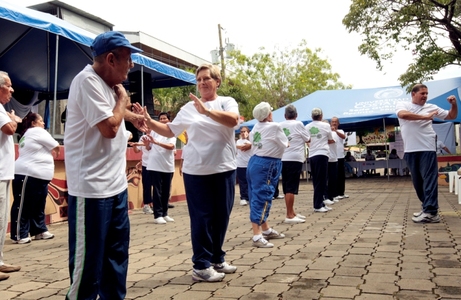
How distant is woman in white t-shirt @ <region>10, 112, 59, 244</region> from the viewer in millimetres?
5984

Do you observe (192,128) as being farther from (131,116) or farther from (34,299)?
(34,299)

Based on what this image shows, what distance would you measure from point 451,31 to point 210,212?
11325 millimetres

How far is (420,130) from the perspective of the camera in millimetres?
6453

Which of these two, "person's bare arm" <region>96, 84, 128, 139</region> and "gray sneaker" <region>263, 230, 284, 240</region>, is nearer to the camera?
"person's bare arm" <region>96, 84, 128, 139</region>

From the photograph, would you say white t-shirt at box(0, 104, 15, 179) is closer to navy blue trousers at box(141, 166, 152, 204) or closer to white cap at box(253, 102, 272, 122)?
white cap at box(253, 102, 272, 122)

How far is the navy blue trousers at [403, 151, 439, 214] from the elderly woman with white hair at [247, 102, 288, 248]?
7.44 feet

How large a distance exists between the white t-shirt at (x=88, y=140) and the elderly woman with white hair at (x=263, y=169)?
291cm

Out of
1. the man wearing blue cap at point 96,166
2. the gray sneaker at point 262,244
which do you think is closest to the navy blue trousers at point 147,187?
the gray sneaker at point 262,244

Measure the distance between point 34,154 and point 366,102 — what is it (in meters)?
14.5

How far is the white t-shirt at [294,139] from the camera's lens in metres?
7.39

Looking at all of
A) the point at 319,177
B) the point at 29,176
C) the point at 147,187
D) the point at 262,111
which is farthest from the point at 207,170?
the point at 147,187

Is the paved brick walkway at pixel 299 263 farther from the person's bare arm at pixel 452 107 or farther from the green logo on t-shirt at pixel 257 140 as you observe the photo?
the person's bare arm at pixel 452 107

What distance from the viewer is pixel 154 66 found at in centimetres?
1139

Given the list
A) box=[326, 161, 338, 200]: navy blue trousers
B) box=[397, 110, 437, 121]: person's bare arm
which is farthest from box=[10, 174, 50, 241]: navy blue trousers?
box=[326, 161, 338, 200]: navy blue trousers
